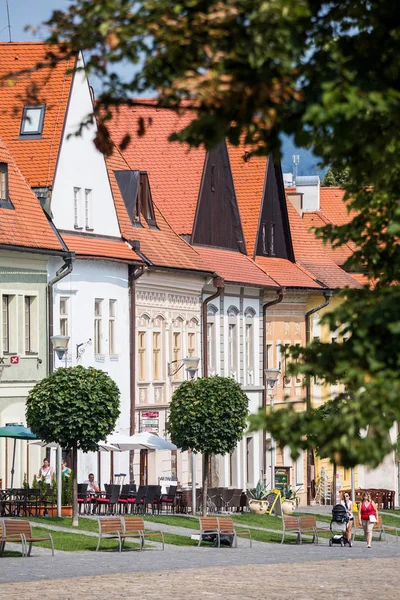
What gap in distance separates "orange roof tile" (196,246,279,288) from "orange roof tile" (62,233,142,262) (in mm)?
6660

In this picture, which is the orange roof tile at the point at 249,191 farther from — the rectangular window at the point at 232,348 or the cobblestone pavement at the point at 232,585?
the cobblestone pavement at the point at 232,585

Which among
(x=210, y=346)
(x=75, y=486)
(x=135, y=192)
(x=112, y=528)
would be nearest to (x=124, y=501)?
(x=75, y=486)

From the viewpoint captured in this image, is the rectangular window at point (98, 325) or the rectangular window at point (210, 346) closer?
the rectangular window at point (98, 325)

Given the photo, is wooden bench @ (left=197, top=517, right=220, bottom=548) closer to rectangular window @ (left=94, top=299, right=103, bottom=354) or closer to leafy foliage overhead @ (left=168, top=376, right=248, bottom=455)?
leafy foliage overhead @ (left=168, top=376, right=248, bottom=455)

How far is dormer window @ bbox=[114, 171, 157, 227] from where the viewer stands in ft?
164

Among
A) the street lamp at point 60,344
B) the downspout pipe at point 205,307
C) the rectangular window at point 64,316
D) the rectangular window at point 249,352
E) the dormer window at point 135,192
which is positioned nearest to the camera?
the street lamp at point 60,344

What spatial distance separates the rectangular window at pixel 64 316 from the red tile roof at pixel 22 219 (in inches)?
80.2

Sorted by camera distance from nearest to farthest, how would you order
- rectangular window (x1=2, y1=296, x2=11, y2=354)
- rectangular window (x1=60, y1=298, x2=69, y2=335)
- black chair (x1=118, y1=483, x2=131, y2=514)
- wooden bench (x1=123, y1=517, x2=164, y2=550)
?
wooden bench (x1=123, y1=517, x2=164, y2=550) → black chair (x1=118, y1=483, x2=131, y2=514) → rectangular window (x1=2, y1=296, x2=11, y2=354) → rectangular window (x1=60, y1=298, x2=69, y2=335)

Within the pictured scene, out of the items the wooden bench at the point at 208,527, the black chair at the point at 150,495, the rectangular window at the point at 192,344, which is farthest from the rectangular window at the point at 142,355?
the wooden bench at the point at 208,527

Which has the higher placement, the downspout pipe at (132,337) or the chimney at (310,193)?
the chimney at (310,193)

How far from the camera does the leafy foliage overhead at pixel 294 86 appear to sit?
9.16m

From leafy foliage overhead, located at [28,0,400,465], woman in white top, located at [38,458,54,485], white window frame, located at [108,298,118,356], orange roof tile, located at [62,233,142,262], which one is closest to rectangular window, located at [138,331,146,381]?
white window frame, located at [108,298,118,356]

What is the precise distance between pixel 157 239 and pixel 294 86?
137 ft

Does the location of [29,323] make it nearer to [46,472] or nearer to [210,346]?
[46,472]
